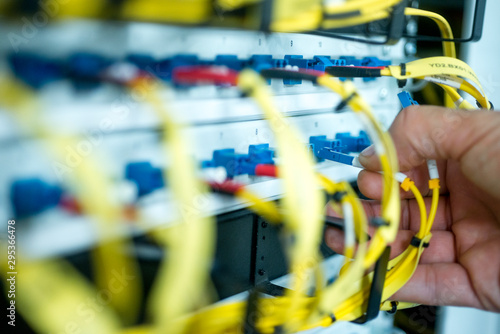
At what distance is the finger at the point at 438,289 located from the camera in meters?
0.60

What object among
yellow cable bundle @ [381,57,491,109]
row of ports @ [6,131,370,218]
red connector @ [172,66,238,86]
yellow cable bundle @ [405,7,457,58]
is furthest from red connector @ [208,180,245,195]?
yellow cable bundle @ [405,7,457,58]

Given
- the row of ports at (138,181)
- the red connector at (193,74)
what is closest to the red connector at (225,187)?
the row of ports at (138,181)

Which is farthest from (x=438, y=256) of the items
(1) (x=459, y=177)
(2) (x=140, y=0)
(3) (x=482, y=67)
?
(2) (x=140, y=0)

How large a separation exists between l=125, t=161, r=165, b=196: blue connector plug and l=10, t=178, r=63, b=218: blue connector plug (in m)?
0.08

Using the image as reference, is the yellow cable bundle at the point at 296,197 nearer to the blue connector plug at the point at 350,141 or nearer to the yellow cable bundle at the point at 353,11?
the yellow cable bundle at the point at 353,11

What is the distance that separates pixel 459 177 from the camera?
0.67 meters

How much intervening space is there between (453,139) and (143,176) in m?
0.35

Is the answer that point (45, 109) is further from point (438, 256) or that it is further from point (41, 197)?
point (438, 256)

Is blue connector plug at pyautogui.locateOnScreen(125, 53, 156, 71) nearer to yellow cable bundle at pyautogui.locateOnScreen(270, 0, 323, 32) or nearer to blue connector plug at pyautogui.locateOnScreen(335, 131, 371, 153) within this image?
yellow cable bundle at pyautogui.locateOnScreen(270, 0, 323, 32)

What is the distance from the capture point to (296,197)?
13.5 inches

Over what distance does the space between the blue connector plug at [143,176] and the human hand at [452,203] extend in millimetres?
253

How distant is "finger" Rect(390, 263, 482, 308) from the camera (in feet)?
1.95

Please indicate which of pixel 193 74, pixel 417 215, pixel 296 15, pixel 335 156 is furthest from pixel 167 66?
pixel 417 215

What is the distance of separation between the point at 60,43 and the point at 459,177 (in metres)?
0.56
